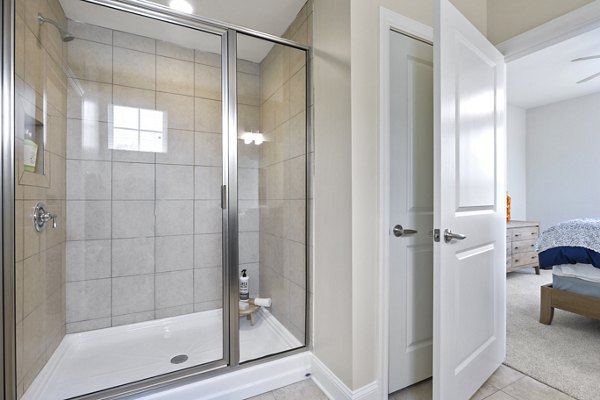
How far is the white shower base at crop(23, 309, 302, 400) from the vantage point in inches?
61.3

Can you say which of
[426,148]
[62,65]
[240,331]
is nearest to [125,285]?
[240,331]

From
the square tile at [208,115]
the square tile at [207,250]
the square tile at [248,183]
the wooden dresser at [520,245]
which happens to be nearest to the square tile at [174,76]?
the square tile at [208,115]

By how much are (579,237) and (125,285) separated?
139 inches

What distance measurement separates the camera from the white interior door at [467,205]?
4.34 ft

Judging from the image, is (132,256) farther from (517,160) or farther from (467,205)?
(517,160)

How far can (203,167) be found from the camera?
2195mm

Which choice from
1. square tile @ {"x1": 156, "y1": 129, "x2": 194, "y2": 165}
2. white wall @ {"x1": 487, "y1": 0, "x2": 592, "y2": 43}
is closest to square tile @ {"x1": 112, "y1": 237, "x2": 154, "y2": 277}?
square tile @ {"x1": 156, "y1": 129, "x2": 194, "y2": 165}

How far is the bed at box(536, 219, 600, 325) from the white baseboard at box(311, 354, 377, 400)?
1936 mm

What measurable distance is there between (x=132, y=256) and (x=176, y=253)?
301mm

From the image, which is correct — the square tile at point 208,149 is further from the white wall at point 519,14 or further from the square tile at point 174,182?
the white wall at point 519,14

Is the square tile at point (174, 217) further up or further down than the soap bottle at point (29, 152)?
further down

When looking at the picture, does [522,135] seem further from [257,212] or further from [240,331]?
[240,331]

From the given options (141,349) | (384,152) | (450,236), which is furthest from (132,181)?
(450,236)

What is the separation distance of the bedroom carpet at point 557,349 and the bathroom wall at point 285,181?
150cm
